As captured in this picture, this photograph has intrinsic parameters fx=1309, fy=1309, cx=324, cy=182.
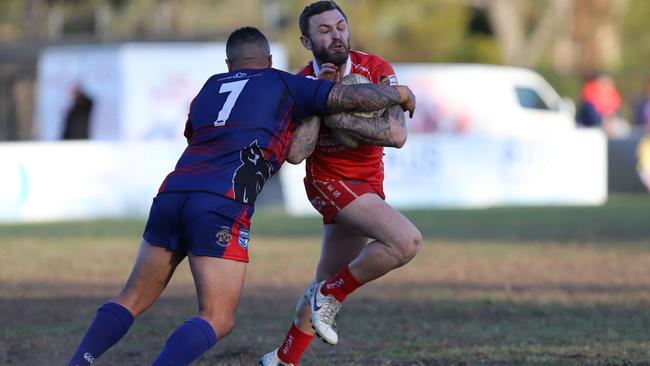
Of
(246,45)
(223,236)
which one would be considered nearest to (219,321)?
(223,236)

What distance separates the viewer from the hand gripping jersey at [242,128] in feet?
21.1

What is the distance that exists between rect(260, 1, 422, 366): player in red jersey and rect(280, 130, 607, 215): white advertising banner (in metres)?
15.1

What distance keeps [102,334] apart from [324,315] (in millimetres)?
1264

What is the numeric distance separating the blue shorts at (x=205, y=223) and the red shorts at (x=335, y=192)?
0.81 metres

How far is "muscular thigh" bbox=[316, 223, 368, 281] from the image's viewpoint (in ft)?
24.7

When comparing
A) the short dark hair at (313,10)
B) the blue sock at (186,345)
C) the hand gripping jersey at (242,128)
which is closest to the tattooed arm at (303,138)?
the hand gripping jersey at (242,128)

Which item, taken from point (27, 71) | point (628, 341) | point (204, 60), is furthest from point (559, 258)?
point (27, 71)

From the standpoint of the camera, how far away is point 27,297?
11.7 metres

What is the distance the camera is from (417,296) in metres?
11.7

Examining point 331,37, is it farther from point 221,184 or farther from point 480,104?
point 480,104

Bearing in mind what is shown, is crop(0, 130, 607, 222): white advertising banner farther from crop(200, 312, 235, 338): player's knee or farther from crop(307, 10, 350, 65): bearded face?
crop(200, 312, 235, 338): player's knee

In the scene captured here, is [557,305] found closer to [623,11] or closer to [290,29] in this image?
[290,29]

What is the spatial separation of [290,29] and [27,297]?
35.5 metres

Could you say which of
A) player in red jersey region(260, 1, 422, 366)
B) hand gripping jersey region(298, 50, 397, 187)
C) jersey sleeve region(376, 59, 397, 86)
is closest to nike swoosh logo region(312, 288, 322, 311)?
player in red jersey region(260, 1, 422, 366)
